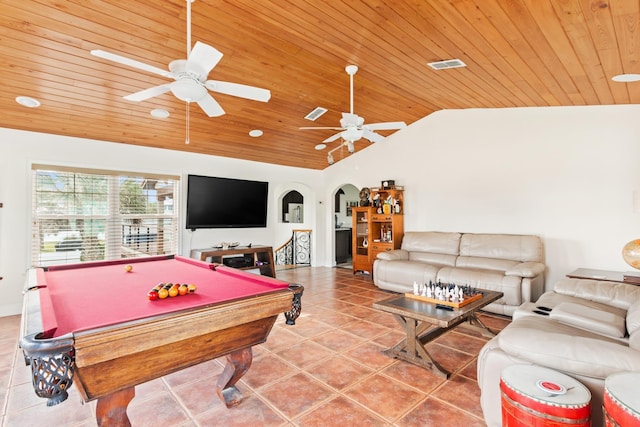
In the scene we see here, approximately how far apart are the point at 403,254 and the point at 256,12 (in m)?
4.33

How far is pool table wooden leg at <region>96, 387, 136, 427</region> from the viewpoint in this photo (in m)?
1.65

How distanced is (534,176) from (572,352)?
4.10m

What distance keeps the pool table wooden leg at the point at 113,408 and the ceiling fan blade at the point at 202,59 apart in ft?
6.25

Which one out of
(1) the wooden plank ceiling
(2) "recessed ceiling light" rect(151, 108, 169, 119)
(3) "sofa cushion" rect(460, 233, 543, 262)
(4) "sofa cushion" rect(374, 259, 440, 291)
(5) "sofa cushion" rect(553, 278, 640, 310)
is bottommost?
(4) "sofa cushion" rect(374, 259, 440, 291)

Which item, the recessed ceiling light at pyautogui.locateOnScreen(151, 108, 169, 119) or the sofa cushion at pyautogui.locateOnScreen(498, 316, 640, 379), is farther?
the recessed ceiling light at pyautogui.locateOnScreen(151, 108, 169, 119)

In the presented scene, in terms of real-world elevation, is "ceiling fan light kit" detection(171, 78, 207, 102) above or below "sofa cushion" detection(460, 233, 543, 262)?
above

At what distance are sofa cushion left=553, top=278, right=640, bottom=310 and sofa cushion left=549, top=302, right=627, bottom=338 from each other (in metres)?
0.29

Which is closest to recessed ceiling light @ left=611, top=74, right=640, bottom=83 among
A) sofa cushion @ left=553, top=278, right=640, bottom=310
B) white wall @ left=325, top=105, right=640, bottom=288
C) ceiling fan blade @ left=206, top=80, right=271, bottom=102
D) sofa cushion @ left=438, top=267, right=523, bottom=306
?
white wall @ left=325, top=105, right=640, bottom=288

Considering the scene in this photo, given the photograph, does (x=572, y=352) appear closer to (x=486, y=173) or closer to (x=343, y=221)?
(x=486, y=173)

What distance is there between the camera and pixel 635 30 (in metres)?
2.33

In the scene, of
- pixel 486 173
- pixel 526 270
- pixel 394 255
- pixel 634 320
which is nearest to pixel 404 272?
pixel 394 255

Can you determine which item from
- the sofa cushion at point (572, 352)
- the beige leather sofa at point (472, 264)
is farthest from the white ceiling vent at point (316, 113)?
the sofa cushion at point (572, 352)

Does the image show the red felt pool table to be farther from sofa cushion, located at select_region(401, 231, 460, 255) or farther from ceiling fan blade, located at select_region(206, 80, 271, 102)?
sofa cushion, located at select_region(401, 231, 460, 255)

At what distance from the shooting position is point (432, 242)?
5.70 metres
